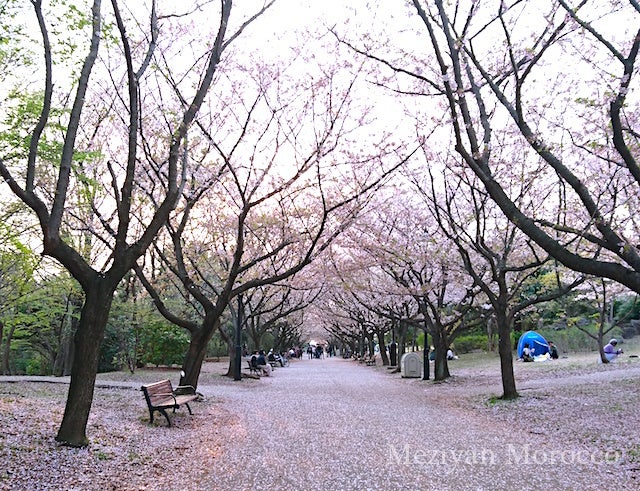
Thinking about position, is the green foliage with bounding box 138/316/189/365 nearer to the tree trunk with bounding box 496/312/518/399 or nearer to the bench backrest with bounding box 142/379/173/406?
the bench backrest with bounding box 142/379/173/406

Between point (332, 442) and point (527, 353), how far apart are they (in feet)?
74.5

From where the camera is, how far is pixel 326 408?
1249cm

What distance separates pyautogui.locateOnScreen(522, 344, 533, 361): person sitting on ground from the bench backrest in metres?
21.5

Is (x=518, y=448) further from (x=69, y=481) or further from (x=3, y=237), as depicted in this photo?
(x=3, y=237)

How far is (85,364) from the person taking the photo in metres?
6.93

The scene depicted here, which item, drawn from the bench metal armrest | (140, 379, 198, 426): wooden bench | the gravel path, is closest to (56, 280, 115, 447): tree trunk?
the gravel path

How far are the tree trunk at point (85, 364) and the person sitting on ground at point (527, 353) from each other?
961 inches

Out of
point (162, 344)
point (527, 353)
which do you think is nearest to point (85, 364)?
point (162, 344)

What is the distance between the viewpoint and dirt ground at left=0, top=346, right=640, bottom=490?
19.4 feet

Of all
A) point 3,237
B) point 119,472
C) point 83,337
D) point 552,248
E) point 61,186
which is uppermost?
point 3,237

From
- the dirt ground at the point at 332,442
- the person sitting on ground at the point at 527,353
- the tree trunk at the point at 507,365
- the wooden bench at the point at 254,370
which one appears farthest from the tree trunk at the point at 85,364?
the person sitting on ground at the point at 527,353

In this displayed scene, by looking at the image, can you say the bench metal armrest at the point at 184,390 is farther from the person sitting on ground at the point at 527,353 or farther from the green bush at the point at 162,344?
the person sitting on ground at the point at 527,353

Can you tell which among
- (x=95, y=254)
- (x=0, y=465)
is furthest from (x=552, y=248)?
(x=95, y=254)

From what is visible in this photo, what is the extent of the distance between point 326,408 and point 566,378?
8678 mm
